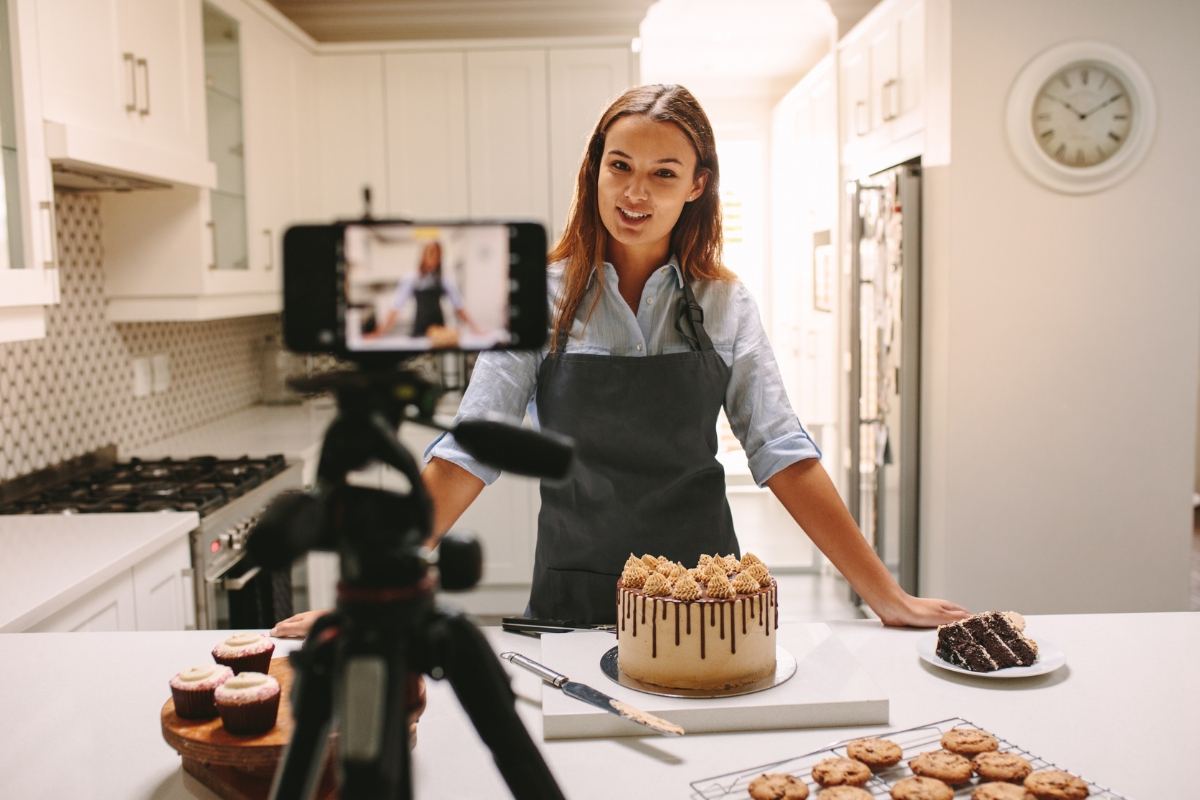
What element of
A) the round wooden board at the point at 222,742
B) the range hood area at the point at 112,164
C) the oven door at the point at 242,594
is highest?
the range hood area at the point at 112,164

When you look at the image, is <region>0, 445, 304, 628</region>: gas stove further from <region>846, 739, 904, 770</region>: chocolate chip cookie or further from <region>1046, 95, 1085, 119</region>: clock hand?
<region>1046, 95, 1085, 119</region>: clock hand

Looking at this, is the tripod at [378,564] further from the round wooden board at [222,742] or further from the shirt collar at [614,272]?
the shirt collar at [614,272]

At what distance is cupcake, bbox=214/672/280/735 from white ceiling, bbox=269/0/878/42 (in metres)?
3.64

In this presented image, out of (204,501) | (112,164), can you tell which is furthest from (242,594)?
(112,164)

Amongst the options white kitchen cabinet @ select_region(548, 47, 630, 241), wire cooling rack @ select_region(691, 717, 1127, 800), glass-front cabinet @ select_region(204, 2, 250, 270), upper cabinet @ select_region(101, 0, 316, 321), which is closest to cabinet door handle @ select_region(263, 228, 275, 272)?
upper cabinet @ select_region(101, 0, 316, 321)

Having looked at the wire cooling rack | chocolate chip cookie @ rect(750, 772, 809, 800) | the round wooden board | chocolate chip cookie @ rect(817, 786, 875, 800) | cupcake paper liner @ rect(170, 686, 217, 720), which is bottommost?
the wire cooling rack

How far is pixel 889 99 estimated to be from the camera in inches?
129

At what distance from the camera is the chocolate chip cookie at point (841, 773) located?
0.82m

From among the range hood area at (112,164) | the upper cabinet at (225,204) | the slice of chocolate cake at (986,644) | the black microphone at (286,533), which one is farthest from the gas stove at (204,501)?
the black microphone at (286,533)

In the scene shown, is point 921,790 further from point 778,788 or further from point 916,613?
point 916,613

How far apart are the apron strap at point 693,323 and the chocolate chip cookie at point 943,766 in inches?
30.3

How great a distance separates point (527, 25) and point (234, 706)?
3766 millimetres

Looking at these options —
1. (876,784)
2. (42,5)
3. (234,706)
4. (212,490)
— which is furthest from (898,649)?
(42,5)

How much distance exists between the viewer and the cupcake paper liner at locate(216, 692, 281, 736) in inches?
32.6
